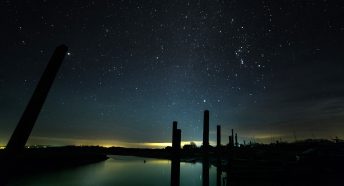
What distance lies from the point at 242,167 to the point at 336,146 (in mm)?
9263

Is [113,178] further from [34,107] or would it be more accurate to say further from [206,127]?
[34,107]

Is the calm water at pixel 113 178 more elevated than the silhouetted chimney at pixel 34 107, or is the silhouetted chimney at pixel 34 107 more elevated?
the silhouetted chimney at pixel 34 107

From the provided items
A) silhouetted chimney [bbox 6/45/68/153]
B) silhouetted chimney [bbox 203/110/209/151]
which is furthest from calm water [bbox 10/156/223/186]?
silhouetted chimney [bbox 6/45/68/153]

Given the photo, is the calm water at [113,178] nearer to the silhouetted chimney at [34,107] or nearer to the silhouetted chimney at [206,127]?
the silhouetted chimney at [206,127]

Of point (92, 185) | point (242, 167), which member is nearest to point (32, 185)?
point (92, 185)

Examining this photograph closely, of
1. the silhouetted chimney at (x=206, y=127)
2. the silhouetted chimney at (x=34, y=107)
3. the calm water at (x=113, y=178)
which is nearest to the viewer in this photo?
the silhouetted chimney at (x=34, y=107)

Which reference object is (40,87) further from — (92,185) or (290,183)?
(92,185)

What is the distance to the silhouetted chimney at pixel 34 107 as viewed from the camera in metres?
4.87

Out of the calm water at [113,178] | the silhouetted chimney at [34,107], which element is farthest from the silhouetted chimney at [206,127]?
the calm water at [113,178]

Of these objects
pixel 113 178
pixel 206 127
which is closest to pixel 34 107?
pixel 206 127

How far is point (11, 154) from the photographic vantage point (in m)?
4.78

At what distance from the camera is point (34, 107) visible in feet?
16.7

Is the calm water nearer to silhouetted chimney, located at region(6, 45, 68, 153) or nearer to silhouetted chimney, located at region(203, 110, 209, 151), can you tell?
silhouetted chimney, located at region(203, 110, 209, 151)

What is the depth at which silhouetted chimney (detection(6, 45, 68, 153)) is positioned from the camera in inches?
192
